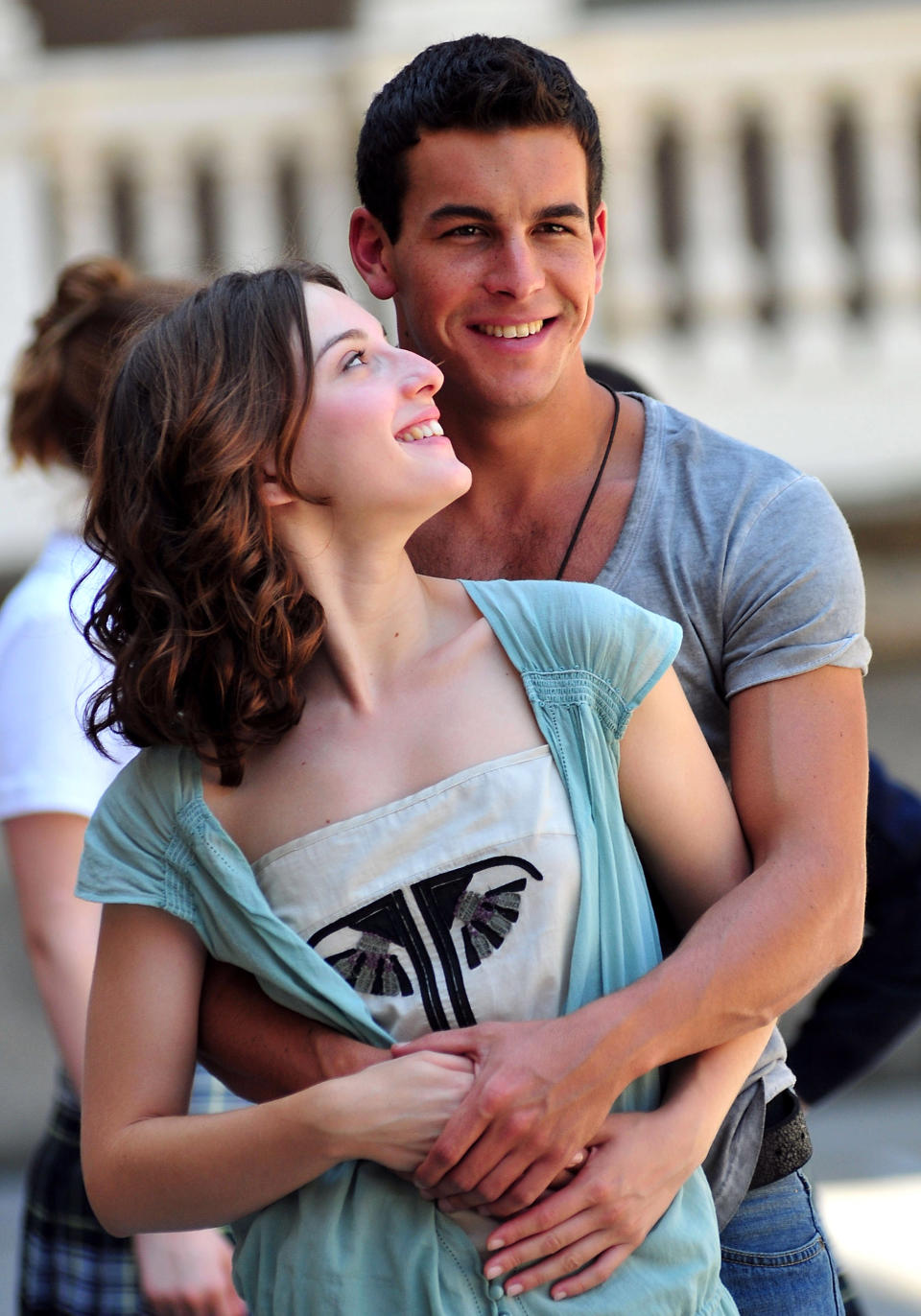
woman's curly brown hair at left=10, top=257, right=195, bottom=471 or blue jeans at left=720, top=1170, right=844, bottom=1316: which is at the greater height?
woman's curly brown hair at left=10, top=257, right=195, bottom=471

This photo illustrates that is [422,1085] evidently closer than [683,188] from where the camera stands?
Yes

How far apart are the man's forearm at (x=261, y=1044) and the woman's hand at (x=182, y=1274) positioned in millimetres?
692

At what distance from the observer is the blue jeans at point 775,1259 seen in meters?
2.11

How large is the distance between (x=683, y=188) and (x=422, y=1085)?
18.9ft

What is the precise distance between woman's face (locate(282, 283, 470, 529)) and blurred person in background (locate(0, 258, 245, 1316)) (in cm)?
74

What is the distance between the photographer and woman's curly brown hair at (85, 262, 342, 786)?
191 centimetres

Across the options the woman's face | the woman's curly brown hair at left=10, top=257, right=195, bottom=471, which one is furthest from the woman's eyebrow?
the woman's curly brown hair at left=10, top=257, right=195, bottom=471

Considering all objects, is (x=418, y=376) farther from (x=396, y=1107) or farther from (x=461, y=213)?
(x=396, y=1107)

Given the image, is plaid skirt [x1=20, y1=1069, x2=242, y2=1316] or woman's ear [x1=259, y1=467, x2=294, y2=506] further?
plaid skirt [x1=20, y1=1069, x2=242, y2=1316]

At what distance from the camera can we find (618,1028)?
5.87 feet

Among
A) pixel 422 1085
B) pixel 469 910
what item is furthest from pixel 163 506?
pixel 422 1085

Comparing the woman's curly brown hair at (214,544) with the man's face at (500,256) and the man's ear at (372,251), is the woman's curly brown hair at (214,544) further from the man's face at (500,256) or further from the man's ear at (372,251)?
the man's ear at (372,251)

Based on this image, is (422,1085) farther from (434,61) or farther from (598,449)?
(434,61)

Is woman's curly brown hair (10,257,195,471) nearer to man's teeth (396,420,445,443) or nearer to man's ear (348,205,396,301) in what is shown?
man's ear (348,205,396,301)
